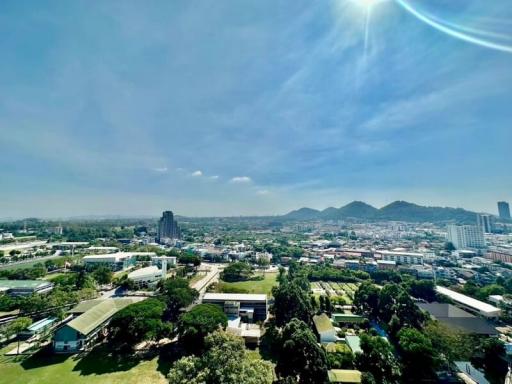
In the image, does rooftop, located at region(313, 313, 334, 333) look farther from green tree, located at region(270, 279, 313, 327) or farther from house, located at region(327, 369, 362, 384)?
house, located at region(327, 369, 362, 384)

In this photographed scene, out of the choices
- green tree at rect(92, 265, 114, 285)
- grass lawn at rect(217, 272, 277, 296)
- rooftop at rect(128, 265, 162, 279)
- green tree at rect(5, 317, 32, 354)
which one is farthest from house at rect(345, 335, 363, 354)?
green tree at rect(92, 265, 114, 285)

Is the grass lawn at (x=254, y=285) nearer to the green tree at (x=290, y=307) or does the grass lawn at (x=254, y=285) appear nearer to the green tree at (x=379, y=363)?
the green tree at (x=290, y=307)

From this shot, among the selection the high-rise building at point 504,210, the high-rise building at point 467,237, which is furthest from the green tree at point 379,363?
the high-rise building at point 504,210

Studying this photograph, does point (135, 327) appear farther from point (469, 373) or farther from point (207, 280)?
point (207, 280)

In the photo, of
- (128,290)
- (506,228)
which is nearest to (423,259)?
(128,290)

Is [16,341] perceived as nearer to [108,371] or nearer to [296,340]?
[108,371]

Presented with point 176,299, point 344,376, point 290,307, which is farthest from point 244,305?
point 344,376
